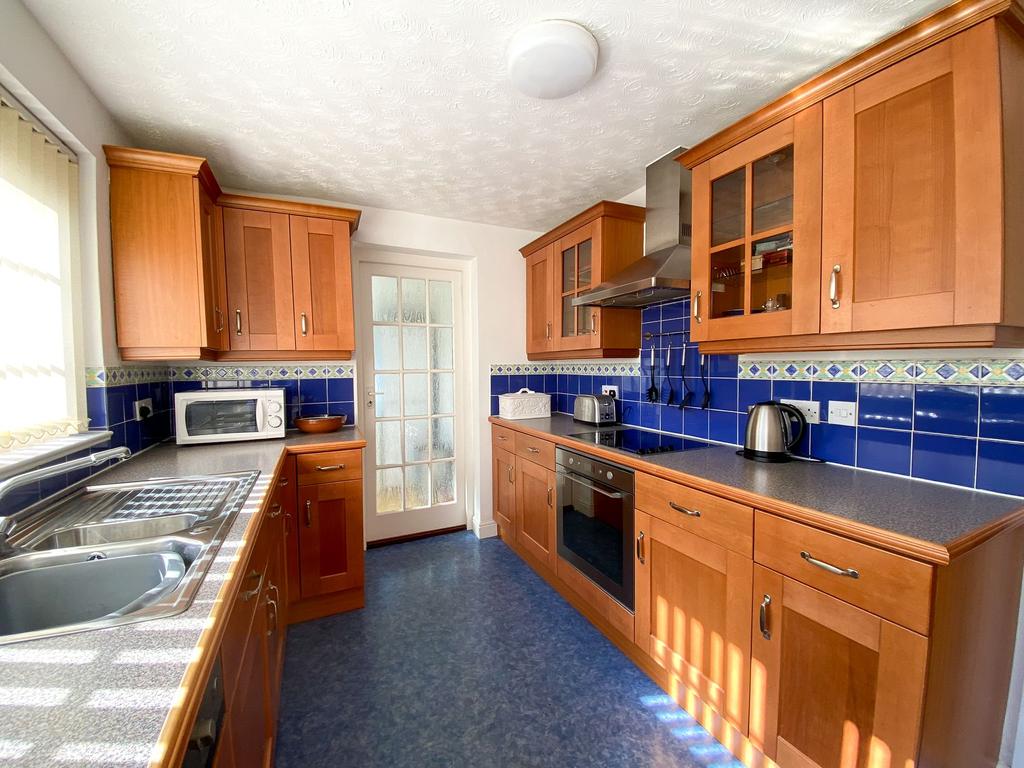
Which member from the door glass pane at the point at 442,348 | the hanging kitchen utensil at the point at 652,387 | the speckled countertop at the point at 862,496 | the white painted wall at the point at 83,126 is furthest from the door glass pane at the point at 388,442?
the speckled countertop at the point at 862,496

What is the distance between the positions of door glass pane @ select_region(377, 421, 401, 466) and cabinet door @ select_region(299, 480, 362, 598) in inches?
32.1

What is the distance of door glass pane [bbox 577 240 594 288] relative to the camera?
2.56 m

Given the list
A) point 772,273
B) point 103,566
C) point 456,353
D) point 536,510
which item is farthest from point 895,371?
point 456,353

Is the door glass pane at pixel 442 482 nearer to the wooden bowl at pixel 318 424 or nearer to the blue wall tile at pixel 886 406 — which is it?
the wooden bowl at pixel 318 424

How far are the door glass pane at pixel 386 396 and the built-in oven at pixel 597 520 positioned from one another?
1375 millimetres

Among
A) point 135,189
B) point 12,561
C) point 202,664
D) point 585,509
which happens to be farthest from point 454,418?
point 202,664

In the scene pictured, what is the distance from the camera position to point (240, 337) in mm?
2279

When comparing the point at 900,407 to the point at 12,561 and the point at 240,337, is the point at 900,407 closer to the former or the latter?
the point at 12,561

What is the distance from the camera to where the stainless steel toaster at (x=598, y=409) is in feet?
8.75

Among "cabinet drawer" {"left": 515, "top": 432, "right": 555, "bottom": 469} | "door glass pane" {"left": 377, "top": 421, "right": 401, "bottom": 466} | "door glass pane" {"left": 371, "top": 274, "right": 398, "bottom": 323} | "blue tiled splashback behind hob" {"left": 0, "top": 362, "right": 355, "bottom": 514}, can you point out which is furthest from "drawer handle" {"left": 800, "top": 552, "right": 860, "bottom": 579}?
"door glass pane" {"left": 371, "top": 274, "right": 398, "bottom": 323}

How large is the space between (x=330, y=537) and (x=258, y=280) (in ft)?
4.68

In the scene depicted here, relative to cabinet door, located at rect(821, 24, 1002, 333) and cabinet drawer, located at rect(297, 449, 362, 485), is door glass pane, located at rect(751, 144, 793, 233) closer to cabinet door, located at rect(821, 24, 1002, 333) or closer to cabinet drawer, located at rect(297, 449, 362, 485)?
cabinet door, located at rect(821, 24, 1002, 333)

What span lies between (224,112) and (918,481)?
2906 millimetres

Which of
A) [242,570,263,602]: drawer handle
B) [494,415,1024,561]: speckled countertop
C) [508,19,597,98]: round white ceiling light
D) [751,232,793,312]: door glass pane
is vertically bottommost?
[242,570,263,602]: drawer handle
